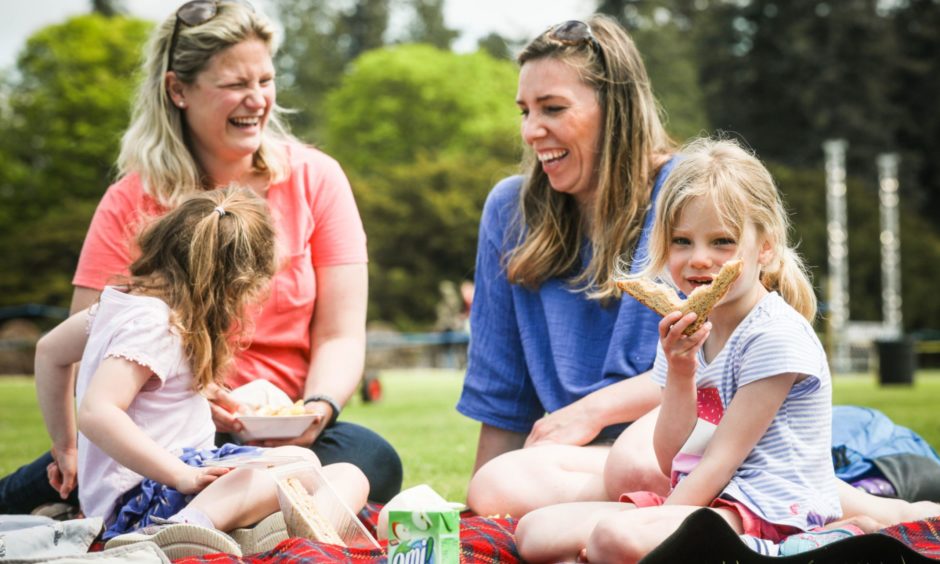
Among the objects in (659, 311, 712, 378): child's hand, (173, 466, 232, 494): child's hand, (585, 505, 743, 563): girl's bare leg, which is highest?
(659, 311, 712, 378): child's hand

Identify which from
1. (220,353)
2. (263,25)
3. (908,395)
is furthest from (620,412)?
(908,395)

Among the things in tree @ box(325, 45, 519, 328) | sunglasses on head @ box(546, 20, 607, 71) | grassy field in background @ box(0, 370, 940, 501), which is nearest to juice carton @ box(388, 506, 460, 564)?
sunglasses on head @ box(546, 20, 607, 71)

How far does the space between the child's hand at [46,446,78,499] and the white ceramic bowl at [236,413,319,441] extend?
0.65 m

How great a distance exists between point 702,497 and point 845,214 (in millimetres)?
34267

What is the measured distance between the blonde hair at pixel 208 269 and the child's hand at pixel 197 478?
377mm

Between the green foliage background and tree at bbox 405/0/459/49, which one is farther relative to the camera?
tree at bbox 405/0/459/49

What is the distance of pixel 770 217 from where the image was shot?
A: 320 cm

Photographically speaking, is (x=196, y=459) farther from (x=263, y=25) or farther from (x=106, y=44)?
(x=106, y=44)

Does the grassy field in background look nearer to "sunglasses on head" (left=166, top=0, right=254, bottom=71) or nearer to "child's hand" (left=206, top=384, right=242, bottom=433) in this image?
"child's hand" (left=206, top=384, right=242, bottom=433)

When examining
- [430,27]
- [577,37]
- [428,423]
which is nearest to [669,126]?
[430,27]

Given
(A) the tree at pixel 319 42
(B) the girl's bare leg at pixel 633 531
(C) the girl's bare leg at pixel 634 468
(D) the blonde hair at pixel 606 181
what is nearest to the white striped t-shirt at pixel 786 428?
(B) the girl's bare leg at pixel 633 531

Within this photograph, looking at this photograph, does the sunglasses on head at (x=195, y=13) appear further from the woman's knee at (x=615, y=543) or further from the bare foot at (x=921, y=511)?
the bare foot at (x=921, y=511)

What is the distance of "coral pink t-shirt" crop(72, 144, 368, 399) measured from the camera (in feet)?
14.0

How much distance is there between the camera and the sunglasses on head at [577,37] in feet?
13.7
